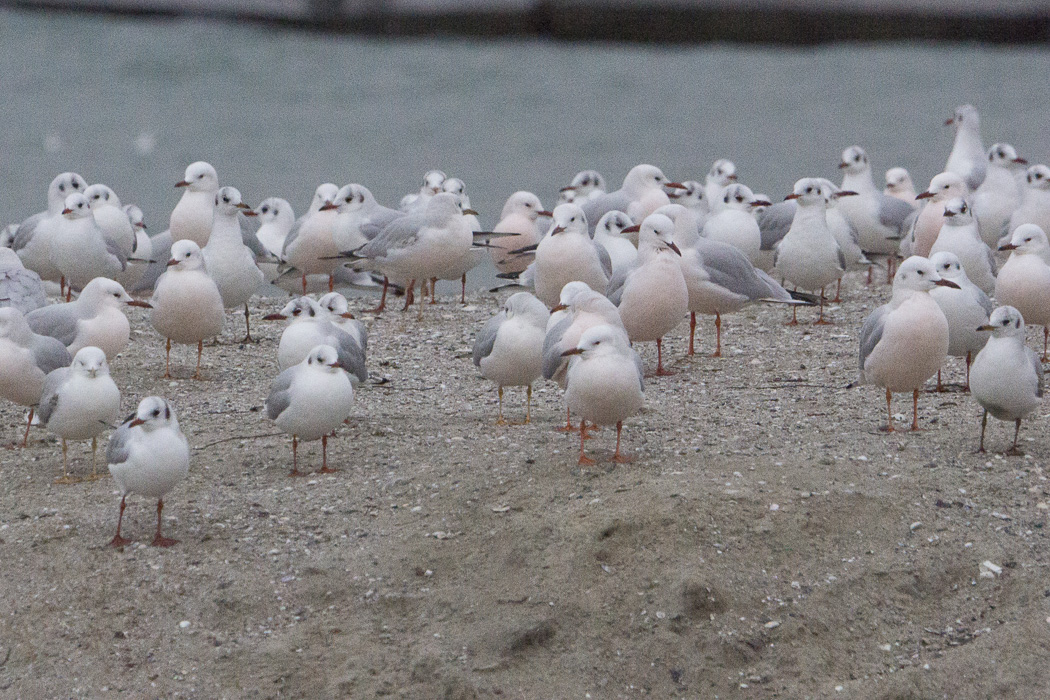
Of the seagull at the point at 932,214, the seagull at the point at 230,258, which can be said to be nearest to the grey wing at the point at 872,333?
the seagull at the point at 932,214

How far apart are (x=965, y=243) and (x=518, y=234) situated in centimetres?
314

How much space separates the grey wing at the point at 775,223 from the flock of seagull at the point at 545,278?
0.02 m

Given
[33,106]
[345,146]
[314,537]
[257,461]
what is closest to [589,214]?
[257,461]

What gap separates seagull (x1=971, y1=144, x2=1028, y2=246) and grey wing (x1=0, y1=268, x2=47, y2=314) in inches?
245

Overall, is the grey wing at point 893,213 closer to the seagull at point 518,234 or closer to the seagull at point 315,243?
the seagull at point 518,234

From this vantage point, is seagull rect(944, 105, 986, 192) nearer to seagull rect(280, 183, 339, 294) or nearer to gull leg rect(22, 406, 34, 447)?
seagull rect(280, 183, 339, 294)

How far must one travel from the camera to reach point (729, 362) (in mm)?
8422

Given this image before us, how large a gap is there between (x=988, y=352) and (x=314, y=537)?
9.06 ft

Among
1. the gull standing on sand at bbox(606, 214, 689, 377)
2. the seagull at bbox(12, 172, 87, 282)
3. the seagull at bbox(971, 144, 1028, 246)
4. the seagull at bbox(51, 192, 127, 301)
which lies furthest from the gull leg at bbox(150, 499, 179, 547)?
the seagull at bbox(971, 144, 1028, 246)

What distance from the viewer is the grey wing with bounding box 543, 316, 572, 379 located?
6664mm

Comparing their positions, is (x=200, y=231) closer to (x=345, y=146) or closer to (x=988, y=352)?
(x=988, y=352)

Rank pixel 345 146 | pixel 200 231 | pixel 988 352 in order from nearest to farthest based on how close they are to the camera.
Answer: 1. pixel 988 352
2. pixel 200 231
3. pixel 345 146

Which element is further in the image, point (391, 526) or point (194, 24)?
point (194, 24)

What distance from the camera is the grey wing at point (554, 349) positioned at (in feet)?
21.9
